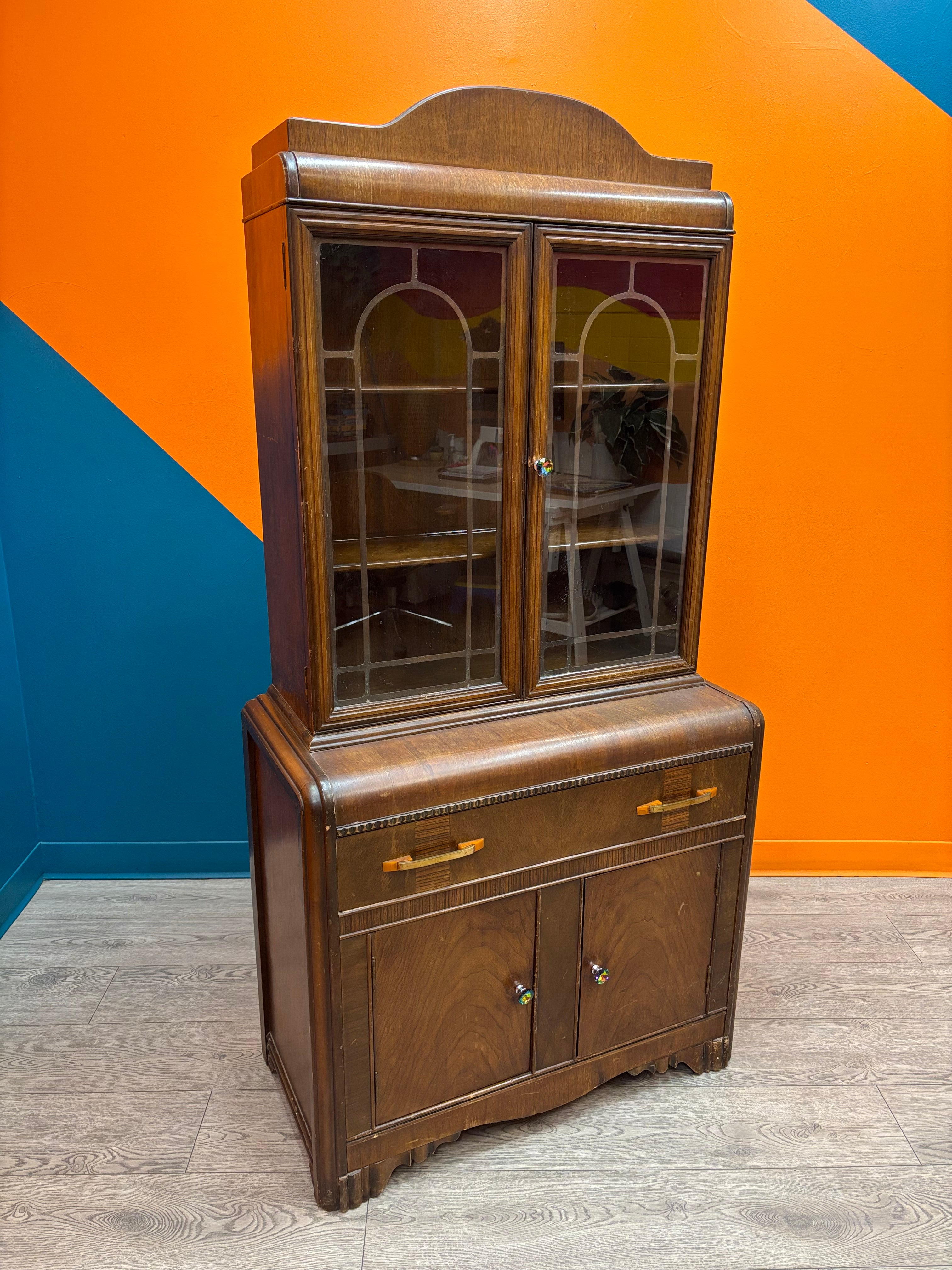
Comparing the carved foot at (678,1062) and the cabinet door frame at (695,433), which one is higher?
the cabinet door frame at (695,433)

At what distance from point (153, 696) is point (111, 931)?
0.63 m

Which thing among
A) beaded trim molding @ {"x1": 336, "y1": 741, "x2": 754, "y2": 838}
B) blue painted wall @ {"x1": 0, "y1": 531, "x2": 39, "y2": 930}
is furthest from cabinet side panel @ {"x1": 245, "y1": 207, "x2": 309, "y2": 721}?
blue painted wall @ {"x1": 0, "y1": 531, "x2": 39, "y2": 930}

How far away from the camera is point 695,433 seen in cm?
181

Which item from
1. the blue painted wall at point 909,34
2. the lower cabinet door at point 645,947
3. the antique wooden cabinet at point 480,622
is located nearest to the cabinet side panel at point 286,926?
the antique wooden cabinet at point 480,622

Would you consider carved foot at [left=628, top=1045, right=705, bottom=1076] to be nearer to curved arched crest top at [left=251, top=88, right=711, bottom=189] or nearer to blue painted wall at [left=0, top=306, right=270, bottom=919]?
blue painted wall at [left=0, top=306, right=270, bottom=919]

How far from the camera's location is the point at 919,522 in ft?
8.39

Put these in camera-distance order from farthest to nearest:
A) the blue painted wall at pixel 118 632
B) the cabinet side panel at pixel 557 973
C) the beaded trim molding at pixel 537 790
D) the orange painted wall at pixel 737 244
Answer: the blue painted wall at pixel 118 632 → the orange painted wall at pixel 737 244 → the cabinet side panel at pixel 557 973 → the beaded trim molding at pixel 537 790

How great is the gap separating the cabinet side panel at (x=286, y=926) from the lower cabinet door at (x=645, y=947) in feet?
1.77

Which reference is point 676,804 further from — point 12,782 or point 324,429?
point 12,782

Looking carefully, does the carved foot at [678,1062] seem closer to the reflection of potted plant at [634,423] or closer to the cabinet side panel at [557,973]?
the cabinet side panel at [557,973]

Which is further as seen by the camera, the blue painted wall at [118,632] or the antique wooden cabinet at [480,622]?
the blue painted wall at [118,632]

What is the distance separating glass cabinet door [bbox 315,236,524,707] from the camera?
4.83 feet

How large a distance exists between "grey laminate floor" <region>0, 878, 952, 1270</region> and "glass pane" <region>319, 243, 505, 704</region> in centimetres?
95

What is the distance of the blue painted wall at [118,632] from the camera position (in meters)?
2.35
